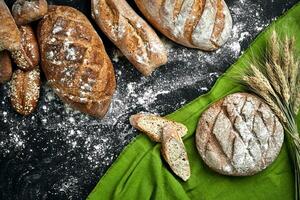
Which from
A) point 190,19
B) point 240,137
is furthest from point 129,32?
point 240,137

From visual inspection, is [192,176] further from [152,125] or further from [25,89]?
[25,89]

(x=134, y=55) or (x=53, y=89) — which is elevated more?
(x=134, y=55)

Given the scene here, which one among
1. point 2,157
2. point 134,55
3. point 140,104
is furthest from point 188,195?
point 2,157

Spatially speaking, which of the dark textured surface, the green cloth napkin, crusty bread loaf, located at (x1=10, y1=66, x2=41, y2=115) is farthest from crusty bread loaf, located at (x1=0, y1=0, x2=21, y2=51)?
the green cloth napkin

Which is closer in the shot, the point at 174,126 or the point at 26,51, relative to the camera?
the point at 26,51

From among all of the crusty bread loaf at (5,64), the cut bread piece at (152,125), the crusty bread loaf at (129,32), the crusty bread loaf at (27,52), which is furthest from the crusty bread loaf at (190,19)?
the crusty bread loaf at (5,64)

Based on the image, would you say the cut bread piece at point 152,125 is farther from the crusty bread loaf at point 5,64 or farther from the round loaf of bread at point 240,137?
the crusty bread loaf at point 5,64

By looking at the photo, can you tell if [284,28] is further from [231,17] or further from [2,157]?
[2,157]
